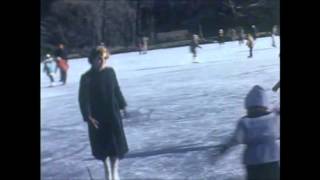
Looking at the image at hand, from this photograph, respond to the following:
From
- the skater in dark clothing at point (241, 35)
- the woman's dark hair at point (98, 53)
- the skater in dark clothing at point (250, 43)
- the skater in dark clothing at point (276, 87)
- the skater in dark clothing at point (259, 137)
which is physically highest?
the skater in dark clothing at point (241, 35)

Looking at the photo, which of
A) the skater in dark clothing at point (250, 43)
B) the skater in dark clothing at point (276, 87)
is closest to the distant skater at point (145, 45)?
the skater in dark clothing at point (250, 43)

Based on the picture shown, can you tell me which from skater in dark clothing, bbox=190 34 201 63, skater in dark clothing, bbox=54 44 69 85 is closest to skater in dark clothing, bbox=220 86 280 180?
skater in dark clothing, bbox=190 34 201 63

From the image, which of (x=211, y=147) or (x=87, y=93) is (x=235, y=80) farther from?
(x=87, y=93)

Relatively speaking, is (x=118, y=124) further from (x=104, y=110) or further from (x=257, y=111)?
(x=257, y=111)

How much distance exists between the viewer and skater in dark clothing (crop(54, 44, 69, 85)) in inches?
112

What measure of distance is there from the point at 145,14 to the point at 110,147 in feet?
1.72

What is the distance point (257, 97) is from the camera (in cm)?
281

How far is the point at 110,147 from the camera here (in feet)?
9.41

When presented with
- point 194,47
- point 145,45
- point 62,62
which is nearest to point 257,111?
point 194,47

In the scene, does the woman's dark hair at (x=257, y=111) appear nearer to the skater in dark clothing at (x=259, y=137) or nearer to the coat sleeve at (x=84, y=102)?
the skater in dark clothing at (x=259, y=137)

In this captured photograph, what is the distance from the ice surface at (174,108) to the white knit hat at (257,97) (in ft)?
0.07

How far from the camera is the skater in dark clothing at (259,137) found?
2811 mm

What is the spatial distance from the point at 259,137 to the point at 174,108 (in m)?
0.34

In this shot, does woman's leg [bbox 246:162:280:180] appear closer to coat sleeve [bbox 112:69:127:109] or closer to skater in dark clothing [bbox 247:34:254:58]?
skater in dark clothing [bbox 247:34:254:58]
